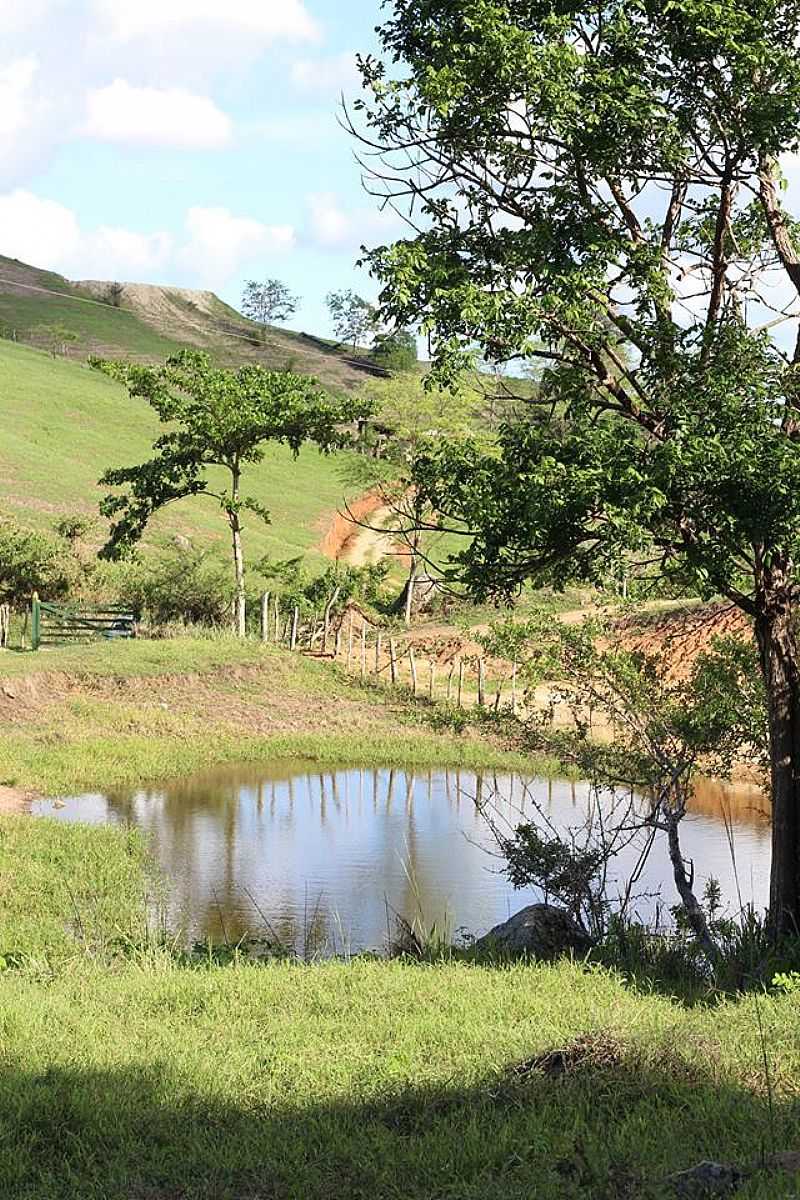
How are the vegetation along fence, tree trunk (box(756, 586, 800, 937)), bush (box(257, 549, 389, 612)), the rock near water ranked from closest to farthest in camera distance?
tree trunk (box(756, 586, 800, 937)) → the rock near water → the vegetation along fence → bush (box(257, 549, 389, 612))

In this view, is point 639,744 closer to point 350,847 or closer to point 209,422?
point 350,847

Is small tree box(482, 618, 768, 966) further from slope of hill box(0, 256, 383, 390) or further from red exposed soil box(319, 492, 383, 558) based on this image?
slope of hill box(0, 256, 383, 390)

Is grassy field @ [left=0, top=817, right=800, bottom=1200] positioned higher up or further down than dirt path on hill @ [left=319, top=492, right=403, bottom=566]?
further down

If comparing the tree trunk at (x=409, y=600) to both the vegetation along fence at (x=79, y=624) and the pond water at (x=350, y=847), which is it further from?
the pond water at (x=350, y=847)

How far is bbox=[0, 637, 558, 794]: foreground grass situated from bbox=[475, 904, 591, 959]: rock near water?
35.2 ft

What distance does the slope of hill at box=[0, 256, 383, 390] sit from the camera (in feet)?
356

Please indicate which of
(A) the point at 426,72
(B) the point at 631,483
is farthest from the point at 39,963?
(A) the point at 426,72

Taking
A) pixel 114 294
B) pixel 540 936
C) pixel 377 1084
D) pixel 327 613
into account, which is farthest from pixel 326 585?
pixel 114 294

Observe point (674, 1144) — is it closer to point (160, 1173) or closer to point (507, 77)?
point (160, 1173)

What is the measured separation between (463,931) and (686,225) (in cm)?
701

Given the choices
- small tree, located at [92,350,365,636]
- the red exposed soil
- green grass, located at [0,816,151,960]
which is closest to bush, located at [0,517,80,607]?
small tree, located at [92,350,365,636]

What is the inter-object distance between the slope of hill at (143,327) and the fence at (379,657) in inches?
2793

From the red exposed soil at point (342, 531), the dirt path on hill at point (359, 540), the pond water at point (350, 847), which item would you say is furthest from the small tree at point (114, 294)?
the pond water at point (350, 847)

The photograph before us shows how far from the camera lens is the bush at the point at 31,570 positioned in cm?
3216
